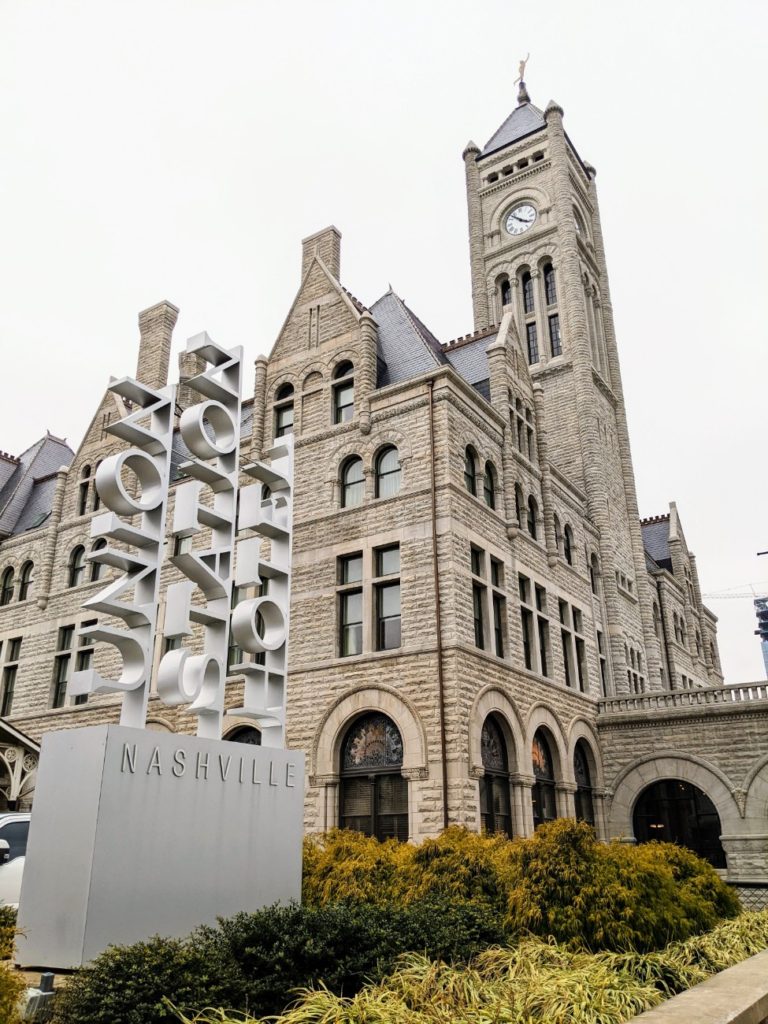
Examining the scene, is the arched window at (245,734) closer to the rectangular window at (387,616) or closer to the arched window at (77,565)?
the rectangular window at (387,616)

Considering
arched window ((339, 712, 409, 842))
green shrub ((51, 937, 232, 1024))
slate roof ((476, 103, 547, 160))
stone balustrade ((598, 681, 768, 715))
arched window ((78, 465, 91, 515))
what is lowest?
green shrub ((51, 937, 232, 1024))

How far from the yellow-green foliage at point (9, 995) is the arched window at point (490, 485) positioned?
1761 centimetres

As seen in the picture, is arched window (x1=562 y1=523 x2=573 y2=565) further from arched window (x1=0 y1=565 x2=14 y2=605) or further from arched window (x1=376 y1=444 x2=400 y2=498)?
arched window (x1=0 y1=565 x2=14 y2=605)

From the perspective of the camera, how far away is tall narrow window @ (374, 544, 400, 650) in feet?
64.0

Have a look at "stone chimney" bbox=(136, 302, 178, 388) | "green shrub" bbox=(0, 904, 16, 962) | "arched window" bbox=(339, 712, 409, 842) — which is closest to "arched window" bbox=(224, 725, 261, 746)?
"arched window" bbox=(339, 712, 409, 842)

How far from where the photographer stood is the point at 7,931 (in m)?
7.56

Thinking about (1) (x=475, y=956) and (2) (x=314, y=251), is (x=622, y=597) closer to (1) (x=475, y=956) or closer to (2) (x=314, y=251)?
(2) (x=314, y=251)

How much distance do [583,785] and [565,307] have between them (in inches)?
837

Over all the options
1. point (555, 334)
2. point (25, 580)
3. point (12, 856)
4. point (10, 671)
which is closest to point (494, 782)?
point (12, 856)

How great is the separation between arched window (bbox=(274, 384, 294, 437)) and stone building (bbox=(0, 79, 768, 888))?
0.33 feet

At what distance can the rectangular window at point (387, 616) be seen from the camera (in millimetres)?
19439

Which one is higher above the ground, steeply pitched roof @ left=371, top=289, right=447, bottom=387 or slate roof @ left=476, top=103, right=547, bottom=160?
slate roof @ left=476, top=103, right=547, bottom=160

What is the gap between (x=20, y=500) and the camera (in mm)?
33375

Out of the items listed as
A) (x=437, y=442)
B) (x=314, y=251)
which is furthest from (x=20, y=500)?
(x=437, y=442)
